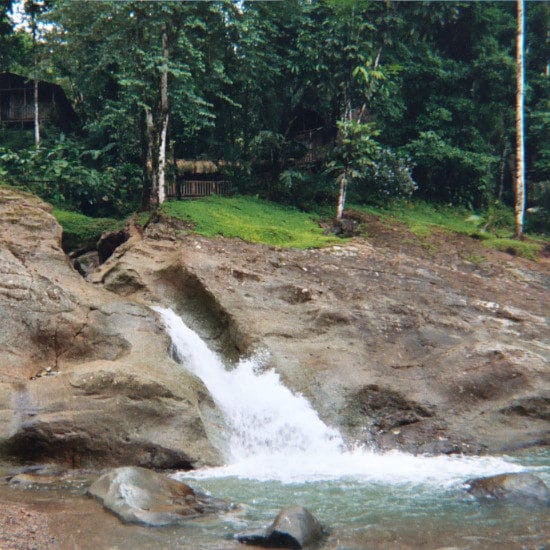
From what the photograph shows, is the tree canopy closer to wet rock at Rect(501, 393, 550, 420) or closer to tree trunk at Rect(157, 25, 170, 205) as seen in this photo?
tree trunk at Rect(157, 25, 170, 205)

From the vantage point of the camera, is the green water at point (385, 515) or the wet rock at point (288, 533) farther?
the green water at point (385, 515)

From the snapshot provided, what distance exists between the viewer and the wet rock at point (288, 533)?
21.4 ft

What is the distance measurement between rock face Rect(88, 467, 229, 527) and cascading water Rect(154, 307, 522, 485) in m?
1.49

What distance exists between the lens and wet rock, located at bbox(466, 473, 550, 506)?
8102mm

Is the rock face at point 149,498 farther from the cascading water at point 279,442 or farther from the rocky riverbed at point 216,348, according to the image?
the cascading water at point 279,442

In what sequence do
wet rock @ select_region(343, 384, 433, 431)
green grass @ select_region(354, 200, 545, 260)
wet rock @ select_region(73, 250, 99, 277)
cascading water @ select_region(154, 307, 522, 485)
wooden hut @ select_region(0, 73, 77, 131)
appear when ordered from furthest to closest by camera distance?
wooden hut @ select_region(0, 73, 77, 131) → green grass @ select_region(354, 200, 545, 260) → wet rock @ select_region(73, 250, 99, 277) → wet rock @ select_region(343, 384, 433, 431) → cascading water @ select_region(154, 307, 522, 485)

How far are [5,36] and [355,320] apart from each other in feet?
70.5

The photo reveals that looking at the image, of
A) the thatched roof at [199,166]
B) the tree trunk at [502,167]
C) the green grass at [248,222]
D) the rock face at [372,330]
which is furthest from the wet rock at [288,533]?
the tree trunk at [502,167]

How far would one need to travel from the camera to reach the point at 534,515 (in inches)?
301

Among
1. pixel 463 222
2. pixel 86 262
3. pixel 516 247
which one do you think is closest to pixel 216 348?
pixel 86 262

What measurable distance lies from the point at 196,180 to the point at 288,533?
2077 centimetres

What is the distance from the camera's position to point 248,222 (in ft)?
66.1

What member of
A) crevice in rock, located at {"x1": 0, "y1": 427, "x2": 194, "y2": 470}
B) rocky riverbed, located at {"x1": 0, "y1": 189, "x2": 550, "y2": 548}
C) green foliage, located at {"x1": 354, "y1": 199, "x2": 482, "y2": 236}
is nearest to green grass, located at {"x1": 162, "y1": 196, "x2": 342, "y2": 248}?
rocky riverbed, located at {"x1": 0, "y1": 189, "x2": 550, "y2": 548}

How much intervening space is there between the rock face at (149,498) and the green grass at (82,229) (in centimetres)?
1014
